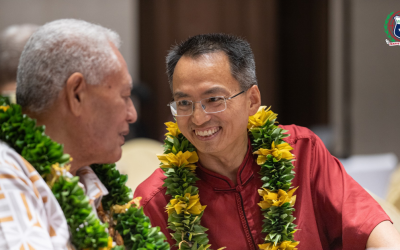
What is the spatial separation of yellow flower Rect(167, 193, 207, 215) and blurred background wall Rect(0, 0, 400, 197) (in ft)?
9.79

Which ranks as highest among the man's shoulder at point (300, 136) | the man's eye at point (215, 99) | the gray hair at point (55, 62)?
the gray hair at point (55, 62)

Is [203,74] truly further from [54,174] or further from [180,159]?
[54,174]

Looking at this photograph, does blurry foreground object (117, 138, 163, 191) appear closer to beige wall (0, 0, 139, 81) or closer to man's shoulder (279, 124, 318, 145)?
man's shoulder (279, 124, 318, 145)

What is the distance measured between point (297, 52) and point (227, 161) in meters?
4.28

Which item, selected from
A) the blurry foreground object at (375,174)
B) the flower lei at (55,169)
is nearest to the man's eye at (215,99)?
the flower lei at (55,169)

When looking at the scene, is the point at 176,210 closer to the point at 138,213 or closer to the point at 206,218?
the point at 206,218

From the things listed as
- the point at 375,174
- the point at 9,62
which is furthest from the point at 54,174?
the point at 375,174

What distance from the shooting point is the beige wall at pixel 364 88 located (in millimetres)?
5285

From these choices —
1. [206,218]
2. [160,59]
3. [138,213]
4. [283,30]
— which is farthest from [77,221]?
[283,30]

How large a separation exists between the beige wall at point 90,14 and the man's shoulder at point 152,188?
3256mm

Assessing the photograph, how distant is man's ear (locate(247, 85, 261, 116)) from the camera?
6.97 ft

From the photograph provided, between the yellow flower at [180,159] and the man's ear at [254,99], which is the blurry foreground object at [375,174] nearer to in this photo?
the man's ear at [254,99]

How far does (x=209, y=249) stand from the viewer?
194 centimetres

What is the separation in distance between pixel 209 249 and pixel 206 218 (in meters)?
0.16
